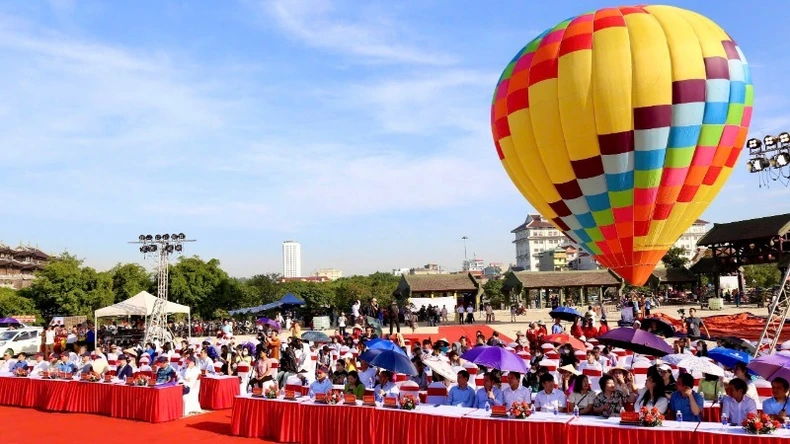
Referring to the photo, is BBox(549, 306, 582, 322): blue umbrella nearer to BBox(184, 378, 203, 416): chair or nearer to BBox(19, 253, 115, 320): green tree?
BBox(184, 378, 203, 416): chair

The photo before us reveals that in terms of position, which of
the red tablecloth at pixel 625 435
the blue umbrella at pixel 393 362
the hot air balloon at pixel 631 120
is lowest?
the red tablecloth at pixel 625 435

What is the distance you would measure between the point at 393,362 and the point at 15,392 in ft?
34.8

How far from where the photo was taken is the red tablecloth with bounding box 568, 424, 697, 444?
743 centimetres

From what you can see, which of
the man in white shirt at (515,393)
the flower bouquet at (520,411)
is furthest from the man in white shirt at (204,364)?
the flower bouquet at (520,411)

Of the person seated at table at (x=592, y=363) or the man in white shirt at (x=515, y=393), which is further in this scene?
the person seated at table at (x=592, y=363)

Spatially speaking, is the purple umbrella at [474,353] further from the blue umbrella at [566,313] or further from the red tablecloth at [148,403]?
the blue umbrella at [566,313]

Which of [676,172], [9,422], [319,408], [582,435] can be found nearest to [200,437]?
[319,408]

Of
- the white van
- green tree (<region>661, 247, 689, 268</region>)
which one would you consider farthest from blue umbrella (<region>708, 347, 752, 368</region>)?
green tree (<region>661, 247, 689, 268</region>)

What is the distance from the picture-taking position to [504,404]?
927 cm

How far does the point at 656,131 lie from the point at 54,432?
16415 millimetres

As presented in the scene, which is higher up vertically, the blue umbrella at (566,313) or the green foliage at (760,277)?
the green foliage at (760,277)

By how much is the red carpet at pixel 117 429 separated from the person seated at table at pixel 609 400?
19.2 ft

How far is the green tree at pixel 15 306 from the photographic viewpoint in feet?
158

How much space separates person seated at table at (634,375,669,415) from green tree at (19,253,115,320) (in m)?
48.6
